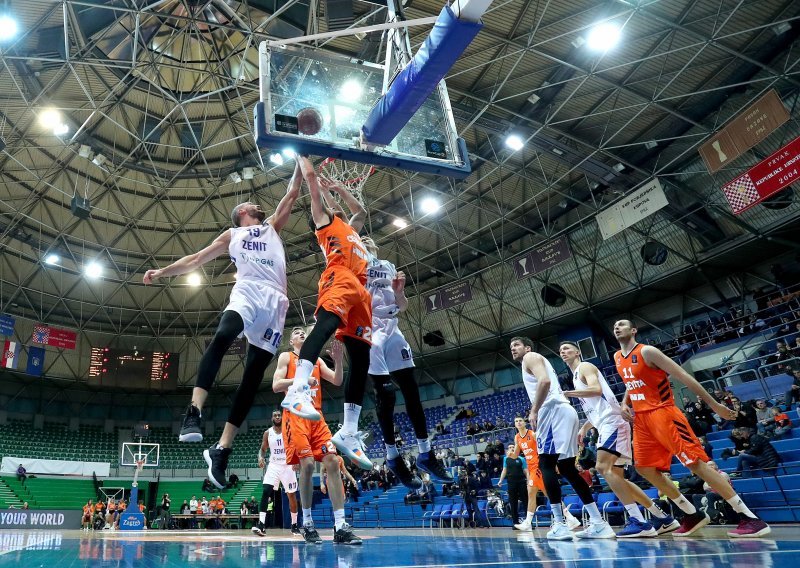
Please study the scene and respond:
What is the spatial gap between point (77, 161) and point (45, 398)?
18.0 meters

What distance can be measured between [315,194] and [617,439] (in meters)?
4.54

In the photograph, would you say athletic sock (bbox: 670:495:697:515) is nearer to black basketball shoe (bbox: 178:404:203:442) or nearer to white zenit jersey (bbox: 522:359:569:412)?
white zenit jersey (bbox: 522:359:569:412)

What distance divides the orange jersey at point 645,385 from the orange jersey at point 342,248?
10.7ft

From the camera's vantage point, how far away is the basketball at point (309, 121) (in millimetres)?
6195

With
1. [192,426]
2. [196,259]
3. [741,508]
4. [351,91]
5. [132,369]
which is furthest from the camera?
[132,369]

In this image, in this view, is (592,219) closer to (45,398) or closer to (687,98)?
(687,98)

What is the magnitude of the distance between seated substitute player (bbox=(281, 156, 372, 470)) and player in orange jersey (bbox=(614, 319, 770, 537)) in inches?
116

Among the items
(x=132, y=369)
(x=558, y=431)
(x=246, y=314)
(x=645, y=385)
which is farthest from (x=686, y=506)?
(x=132, y=369)

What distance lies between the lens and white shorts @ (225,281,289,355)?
4.04 m

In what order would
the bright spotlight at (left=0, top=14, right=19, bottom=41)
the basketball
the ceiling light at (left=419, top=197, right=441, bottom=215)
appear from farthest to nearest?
the ceiling light at (left=419, top=197, right=441, bottom=215), the bright spotlight at (left=0, top=14, right=19, bottom=41), the basketball

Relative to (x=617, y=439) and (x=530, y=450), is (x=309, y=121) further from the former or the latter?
(x=530, y=450)

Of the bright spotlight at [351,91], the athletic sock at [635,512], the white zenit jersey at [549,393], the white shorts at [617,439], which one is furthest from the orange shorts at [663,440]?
the bright spotlight at [351,91]

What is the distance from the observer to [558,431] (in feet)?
20.8

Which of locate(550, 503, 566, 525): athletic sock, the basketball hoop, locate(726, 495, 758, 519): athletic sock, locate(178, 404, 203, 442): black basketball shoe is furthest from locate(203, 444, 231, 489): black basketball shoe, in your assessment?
the basketball hoop
